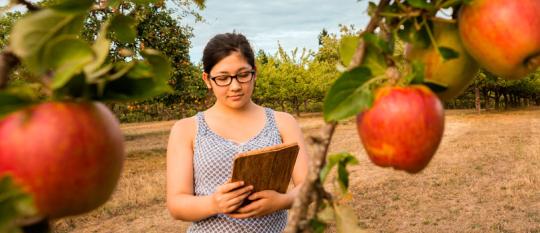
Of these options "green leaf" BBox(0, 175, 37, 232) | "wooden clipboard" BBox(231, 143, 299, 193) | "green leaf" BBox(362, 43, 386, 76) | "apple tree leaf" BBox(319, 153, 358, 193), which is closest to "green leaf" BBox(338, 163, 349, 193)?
"apple tree leaf" BBox(319, 153, 358, 193)

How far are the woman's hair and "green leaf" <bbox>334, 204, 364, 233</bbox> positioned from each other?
172cm

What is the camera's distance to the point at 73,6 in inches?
18.3

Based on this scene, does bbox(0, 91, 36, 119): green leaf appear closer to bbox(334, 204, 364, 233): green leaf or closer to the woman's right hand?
bbox(334, 204, 364, 233): green leaf

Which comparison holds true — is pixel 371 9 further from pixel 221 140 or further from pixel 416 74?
pixel 221 140

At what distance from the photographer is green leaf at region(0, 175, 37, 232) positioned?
37cm

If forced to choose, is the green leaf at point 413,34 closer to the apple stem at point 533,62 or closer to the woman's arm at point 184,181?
the apple stem at point 533,62

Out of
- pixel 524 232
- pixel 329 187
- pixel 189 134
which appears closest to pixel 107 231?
pixel 329 187

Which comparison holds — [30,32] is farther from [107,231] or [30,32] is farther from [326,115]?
[107,231]

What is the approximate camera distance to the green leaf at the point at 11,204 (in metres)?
0.37

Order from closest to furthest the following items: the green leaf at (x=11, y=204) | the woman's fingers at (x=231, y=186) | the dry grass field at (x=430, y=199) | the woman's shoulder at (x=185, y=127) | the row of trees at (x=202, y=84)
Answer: the green leaf at (x=11, y=204) → the woman's fingers at (x=231, y=186) → the woman's shoulder at (x=185, y=127) → the dry grass field at (x=430, y=199) → the row of trees at (x=202, y=84)

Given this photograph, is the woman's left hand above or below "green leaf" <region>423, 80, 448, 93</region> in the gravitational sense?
below

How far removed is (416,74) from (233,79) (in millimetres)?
1689

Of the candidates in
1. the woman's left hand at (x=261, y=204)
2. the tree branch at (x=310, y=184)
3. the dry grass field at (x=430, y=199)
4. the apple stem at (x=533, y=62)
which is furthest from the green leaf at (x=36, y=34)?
the dry grass field at (x=430, y=199)

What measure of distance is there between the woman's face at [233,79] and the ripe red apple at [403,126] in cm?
167
